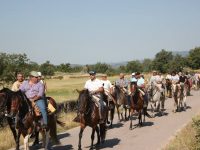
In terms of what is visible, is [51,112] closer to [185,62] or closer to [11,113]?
[11,113]

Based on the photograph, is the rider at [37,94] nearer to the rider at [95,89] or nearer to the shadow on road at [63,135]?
the rider at [95,89]

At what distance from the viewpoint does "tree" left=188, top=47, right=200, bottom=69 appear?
128875 millimetres

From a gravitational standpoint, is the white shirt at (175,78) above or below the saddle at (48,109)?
above

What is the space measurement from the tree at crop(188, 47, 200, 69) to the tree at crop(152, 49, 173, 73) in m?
7.29

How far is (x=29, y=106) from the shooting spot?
12.2m

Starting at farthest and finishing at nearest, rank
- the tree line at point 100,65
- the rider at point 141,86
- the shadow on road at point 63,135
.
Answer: the tree line at point 100,65 < the rider at point 141,86 < the shadow on road at point 63,135

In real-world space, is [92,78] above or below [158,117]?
above

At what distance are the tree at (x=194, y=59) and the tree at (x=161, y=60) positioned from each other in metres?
7.29

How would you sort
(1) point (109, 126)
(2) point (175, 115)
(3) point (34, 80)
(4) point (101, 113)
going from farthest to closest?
(2) point (175, 115) < (1) point (109, 126) < (4) point (101, 113) < (3) point (34, 80)

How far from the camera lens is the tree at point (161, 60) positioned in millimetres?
133875

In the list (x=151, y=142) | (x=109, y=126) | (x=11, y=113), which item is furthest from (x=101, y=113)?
(x=109, y=126)

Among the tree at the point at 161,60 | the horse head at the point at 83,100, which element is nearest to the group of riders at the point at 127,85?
the horse head at the point at 83,100

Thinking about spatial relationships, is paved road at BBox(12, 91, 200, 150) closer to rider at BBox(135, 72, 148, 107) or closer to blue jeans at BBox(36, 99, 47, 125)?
rider at BBox(135, 72, 148, 107)

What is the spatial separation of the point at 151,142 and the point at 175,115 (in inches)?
342
